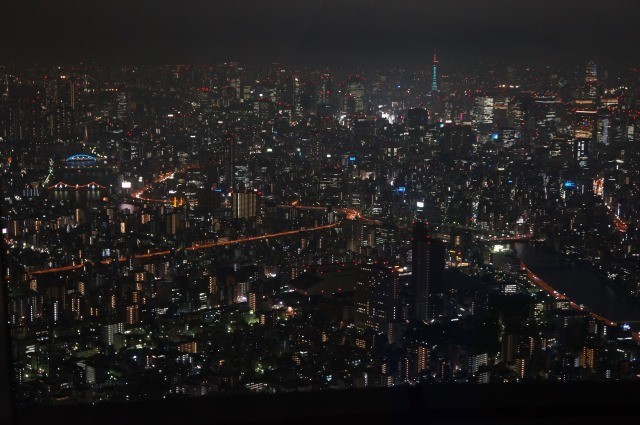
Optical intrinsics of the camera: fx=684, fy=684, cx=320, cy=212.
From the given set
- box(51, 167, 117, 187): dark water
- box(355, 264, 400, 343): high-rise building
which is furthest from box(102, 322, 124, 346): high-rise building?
box(51, 167, 117, 187): dark water

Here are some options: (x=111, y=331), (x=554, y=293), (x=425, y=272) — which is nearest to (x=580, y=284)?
→ (x=554, y=293)

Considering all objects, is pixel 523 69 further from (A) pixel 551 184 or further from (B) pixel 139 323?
(B) pixel 139 323

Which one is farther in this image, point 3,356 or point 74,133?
point 74,133

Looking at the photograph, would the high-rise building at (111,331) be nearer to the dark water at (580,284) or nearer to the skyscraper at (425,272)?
the skyscraper at (425,272)

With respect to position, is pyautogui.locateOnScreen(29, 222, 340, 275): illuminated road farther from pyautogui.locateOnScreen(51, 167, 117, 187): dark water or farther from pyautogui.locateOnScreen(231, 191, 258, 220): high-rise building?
pyautogui.locateOnScreen(51, 167, 117, 187): dark water

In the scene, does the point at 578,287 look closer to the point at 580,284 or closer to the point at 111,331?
the point at 580,284

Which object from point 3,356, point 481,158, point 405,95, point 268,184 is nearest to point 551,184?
point 481,158

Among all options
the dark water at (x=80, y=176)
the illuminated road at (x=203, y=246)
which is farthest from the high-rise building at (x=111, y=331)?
the dark water at (x=80, y=176)
